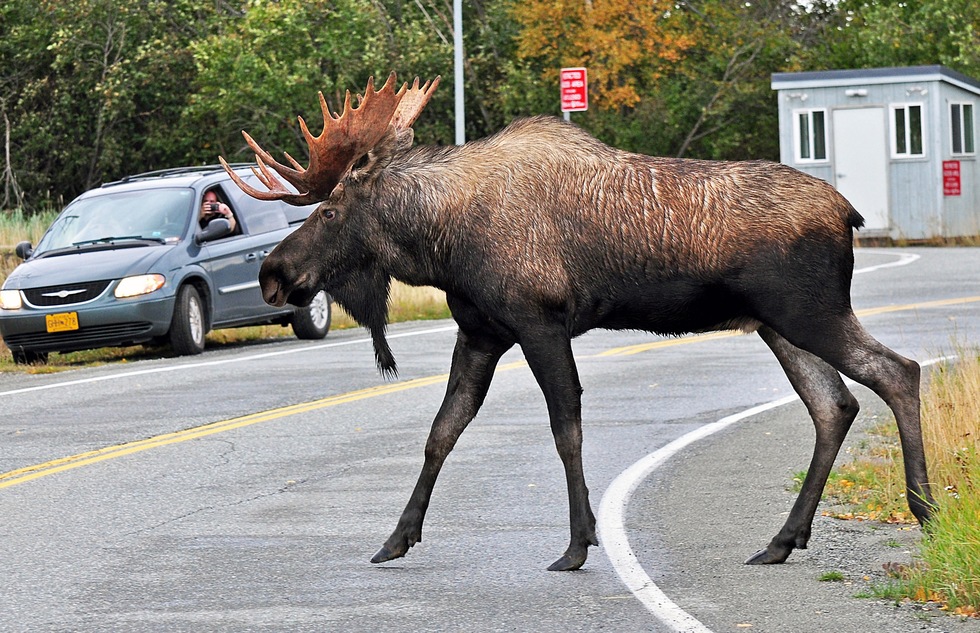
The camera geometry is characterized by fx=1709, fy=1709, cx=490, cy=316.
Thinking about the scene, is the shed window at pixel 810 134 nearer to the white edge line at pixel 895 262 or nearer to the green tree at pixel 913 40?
the white edge line at pixel 895 262

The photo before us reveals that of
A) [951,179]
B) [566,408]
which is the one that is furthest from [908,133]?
[566,408]

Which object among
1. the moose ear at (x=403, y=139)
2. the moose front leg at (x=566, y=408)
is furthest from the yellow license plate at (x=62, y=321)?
the moose front leg at (x=566, y=408)

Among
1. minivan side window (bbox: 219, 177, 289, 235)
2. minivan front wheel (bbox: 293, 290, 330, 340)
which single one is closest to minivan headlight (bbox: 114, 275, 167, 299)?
minivan side window (bbox: 219, 177, 289, 235)

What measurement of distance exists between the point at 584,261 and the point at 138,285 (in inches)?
416

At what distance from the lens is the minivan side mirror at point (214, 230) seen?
18078 mm

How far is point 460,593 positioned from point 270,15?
109 ft

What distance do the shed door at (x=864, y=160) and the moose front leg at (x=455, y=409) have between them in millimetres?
29701

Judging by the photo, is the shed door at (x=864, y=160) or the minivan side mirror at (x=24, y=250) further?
the shed door at (x=864, y=160)

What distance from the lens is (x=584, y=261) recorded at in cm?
740

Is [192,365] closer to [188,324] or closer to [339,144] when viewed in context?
[188,324]

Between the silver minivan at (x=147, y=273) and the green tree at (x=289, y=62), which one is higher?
the green tree at (x=289, y=62)

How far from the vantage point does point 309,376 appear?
51.1ft

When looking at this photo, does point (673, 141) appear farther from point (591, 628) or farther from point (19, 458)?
point (591, 628)

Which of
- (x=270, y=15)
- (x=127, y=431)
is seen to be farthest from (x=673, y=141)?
(x=127, y=431)
